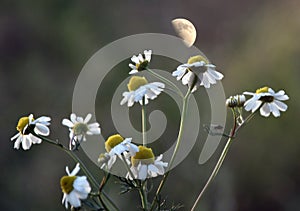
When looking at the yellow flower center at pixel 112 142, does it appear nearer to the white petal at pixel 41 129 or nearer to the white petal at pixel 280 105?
the white petal at pixel 41 129

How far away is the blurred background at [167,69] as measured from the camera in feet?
6.49

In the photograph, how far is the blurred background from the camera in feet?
6.49

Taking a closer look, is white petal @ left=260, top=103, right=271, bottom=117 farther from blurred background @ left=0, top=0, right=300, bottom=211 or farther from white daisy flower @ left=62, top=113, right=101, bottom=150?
blurred background @ left=0, top=0, right=300, bottom=211

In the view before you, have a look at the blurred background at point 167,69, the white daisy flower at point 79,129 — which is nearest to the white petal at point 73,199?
the white daisy flower at point 79,129

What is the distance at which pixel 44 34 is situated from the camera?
2.63m

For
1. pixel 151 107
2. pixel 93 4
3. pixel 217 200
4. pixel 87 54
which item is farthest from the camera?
pixel 93 4

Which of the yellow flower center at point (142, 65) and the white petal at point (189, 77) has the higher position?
the yellow flower center at point (142, 65)

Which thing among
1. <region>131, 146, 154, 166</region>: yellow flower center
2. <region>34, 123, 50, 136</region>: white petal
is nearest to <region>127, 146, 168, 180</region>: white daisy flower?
<region>131, 146, 154, 166</region>: yellow flower center

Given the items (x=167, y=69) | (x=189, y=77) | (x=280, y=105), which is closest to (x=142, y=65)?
(x=189, y=77)

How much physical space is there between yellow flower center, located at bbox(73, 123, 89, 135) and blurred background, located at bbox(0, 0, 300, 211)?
123 cm

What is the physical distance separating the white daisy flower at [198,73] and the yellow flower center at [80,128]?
0.38ft
